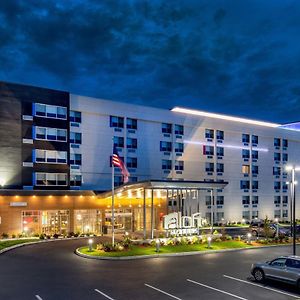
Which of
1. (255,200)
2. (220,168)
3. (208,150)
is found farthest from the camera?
(255,200)

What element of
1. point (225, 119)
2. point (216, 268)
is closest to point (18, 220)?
point (216, 268)

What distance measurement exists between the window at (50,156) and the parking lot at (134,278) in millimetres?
16504

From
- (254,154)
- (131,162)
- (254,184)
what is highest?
(254,154)

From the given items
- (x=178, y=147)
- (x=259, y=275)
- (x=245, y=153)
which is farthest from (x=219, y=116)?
(x=259, y=275)

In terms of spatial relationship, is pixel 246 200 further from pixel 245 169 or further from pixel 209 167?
pixel 209 167

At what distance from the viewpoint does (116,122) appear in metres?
52.5

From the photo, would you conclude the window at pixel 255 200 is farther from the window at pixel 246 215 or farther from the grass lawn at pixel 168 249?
the grass lawn at pixel 168 249

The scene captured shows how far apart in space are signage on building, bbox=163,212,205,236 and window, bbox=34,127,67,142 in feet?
57.4

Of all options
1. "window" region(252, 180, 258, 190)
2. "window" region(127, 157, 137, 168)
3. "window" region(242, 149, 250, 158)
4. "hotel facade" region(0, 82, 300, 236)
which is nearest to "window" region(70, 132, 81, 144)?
"hotel facade" region(0, 82, 300, 236)

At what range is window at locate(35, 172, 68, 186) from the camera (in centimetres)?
4519

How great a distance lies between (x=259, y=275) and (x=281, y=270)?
1.43 metres

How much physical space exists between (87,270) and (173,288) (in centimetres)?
694

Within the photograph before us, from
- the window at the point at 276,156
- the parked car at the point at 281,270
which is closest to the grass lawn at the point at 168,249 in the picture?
the parked car at the point at 281,270

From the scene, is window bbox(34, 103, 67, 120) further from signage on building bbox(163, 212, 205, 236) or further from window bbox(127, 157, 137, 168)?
signage on building bbox(163, 212, 205, 236)
